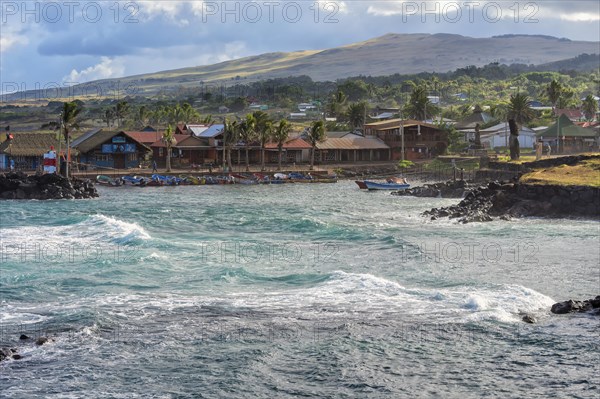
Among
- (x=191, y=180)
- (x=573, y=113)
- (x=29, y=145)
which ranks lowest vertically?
(x=191, y=180)

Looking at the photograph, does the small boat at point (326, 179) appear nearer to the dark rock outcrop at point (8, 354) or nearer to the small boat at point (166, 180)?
the small boat at point (166, 180)

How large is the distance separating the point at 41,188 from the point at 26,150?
20635 millimetres

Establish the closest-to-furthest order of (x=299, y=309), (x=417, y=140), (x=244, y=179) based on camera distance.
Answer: (x=299, y=309) < (x=244, y=179) < (x=417, y=140)

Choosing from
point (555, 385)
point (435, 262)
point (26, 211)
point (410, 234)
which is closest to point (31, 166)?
point (26, 211)

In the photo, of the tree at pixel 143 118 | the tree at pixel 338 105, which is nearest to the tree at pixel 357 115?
the tree at pixel 338 105

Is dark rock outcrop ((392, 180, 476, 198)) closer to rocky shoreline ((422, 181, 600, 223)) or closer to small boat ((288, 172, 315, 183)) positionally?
rocky shoreline ((422, 181, 600, 223))

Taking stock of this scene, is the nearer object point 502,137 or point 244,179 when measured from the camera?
point 244,179

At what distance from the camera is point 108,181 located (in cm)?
8219

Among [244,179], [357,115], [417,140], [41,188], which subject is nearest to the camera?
[41,188]

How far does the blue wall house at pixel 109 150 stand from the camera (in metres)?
91.3

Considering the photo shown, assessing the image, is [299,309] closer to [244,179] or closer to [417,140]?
[244,179]

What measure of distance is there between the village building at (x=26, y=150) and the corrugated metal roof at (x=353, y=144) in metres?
29.5

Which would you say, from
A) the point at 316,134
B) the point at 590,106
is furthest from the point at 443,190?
the point at 590,106

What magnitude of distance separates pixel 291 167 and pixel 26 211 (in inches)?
1677
